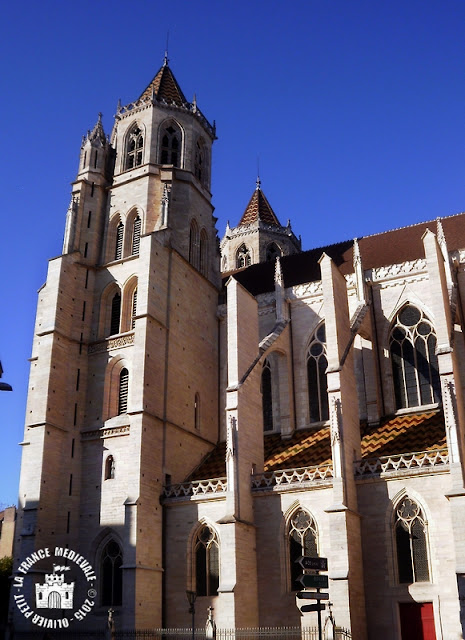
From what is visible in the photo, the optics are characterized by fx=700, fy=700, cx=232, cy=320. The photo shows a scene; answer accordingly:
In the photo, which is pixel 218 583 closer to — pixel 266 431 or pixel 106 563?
pixel 106 563

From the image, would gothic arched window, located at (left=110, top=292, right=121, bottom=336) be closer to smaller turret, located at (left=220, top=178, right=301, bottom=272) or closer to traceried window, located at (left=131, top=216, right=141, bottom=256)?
traceried window, located at (left=131, top=216, right=141, bottom=256)

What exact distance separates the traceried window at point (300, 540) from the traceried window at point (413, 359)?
5966 millimetres

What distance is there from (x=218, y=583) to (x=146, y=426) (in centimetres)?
537

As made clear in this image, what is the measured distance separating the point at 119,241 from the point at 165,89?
852cm

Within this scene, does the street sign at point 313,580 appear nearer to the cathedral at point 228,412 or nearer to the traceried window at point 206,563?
the cathedral at point 228,412

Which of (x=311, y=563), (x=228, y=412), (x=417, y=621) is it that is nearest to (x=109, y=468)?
(x=228, y=412)

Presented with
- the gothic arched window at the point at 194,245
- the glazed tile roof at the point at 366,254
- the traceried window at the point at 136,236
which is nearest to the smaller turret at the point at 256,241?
the glazed tile roof at the point at 366,254

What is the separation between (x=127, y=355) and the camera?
2570cm

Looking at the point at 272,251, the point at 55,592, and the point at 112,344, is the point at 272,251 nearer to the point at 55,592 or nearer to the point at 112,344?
the point at 112,344

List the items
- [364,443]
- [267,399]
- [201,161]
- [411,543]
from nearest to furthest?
[411,543], [364,443], [267,399], [201,161]

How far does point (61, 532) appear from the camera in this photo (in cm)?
2341

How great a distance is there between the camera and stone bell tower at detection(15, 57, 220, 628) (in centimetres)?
2264


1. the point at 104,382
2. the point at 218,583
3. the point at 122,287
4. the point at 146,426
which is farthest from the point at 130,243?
the point at 218,583

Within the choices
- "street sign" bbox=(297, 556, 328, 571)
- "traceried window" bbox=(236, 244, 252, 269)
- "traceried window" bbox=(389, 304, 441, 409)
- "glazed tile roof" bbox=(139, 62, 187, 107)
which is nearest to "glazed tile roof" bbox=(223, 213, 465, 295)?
"traceried window" bbox=(389, 304, 441, 409)
